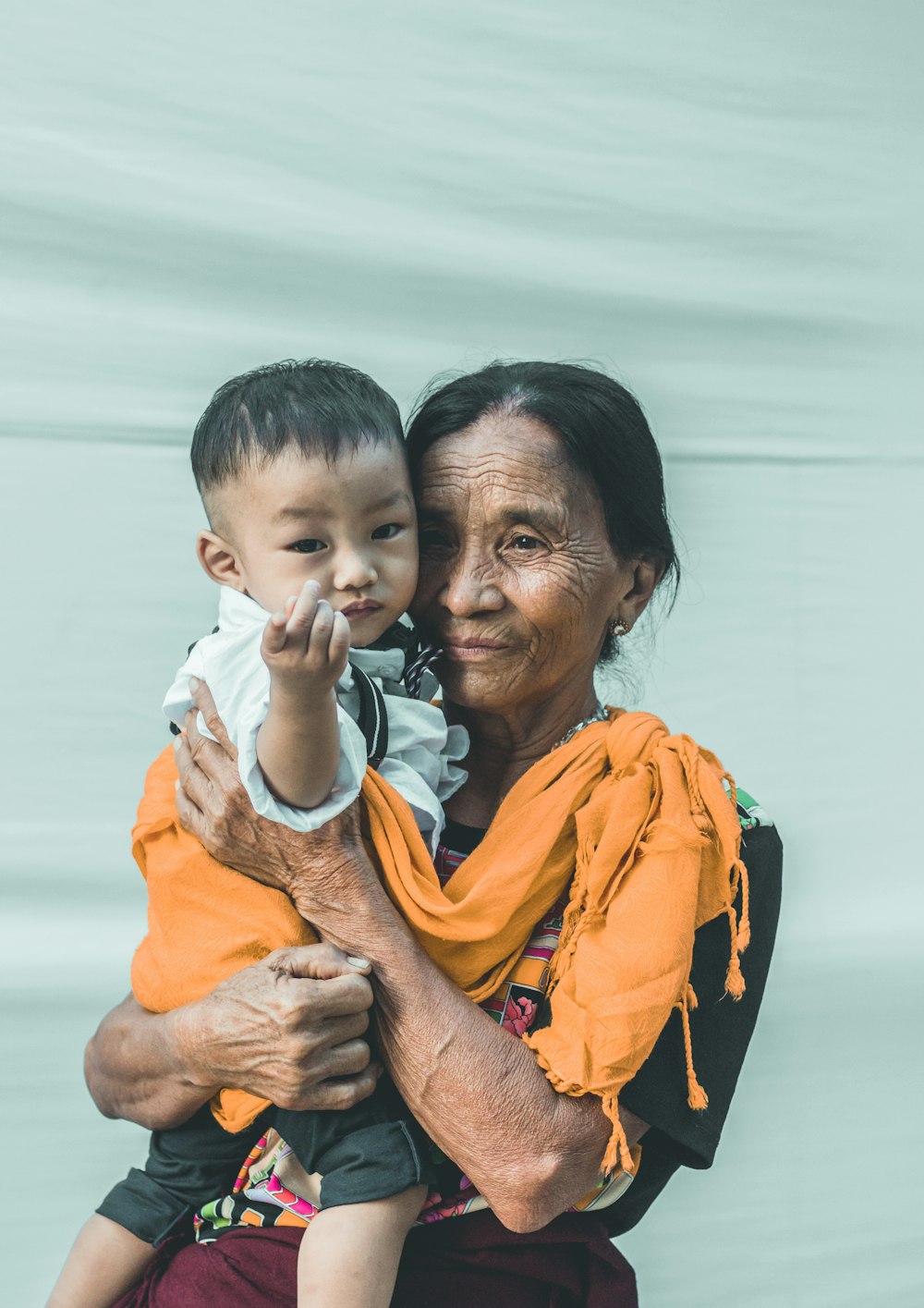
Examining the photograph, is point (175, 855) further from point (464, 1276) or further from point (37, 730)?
point (37, 730)

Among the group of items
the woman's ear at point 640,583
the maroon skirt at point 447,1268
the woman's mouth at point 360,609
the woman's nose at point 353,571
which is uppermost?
the woman's nose at point 353,571

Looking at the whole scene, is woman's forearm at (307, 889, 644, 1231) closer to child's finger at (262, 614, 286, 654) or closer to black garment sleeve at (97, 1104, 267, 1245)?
black garment sleeve at (97, 1104, 267, 1245)

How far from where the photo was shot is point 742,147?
275cm

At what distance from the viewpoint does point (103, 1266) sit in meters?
1.65

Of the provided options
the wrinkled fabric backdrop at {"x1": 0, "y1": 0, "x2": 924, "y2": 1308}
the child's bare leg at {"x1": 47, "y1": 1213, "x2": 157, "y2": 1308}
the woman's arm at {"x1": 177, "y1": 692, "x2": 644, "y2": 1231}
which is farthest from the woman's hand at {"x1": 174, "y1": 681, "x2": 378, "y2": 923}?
the wrinkled fabric backdrop at {"x1": 0, "y1": 0, "x2": 924, "y2": 1308}

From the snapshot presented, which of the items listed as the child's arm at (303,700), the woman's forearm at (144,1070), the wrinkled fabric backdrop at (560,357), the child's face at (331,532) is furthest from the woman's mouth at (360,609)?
the wrinkled fabric backdrop at (560,357)

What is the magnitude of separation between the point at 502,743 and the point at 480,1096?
0.51 metres

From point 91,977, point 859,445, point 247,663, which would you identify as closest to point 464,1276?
point 247,663

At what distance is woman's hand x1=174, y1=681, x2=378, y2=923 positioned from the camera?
4.85 ft

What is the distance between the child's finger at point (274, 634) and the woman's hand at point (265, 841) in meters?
0.30

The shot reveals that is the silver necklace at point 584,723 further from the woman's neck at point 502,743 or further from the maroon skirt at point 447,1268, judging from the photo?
the maroon skirt at point 447,1268

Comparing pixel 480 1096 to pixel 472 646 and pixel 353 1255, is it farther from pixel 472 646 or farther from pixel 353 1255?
pixel 472 646

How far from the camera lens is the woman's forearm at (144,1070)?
5.12ft

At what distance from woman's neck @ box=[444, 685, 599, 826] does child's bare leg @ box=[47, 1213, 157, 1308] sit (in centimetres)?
63
